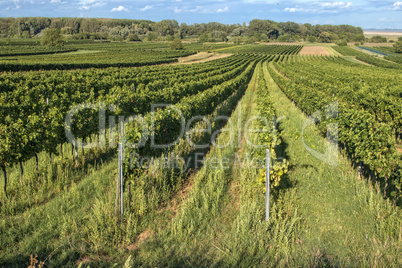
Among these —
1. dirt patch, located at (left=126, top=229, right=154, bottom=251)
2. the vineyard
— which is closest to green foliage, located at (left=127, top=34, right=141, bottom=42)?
the vineyard

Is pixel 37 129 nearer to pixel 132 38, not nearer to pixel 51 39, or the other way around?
pixel 51 39

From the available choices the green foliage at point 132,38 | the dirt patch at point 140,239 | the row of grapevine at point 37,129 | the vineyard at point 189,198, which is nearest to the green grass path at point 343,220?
the vineyard at point 189,198

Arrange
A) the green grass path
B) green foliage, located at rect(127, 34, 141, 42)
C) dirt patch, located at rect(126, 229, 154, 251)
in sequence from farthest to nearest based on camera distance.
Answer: green foliage, located at rect(127, 34, 141, 42), dirt patch, located at rect(126, 229, 154, 251), the green grass path

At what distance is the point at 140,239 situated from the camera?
571 centimetres

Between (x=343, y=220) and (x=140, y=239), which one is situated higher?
(x=343, y=220)

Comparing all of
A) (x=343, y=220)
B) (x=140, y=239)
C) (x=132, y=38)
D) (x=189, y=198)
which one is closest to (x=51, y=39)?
(x=132, y=38)

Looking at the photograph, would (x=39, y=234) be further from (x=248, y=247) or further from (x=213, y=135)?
(x=213, y=135)

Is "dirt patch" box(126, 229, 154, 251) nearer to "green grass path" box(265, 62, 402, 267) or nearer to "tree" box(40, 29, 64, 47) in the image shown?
"green grass path" box(265, 62, 402, 267)

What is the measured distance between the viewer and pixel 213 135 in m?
13.1

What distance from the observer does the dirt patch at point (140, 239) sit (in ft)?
17.9

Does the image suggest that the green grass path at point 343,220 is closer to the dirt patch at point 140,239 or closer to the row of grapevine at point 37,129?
the dirt patch at point 140,239

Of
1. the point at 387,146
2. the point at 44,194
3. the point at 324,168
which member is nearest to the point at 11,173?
the point at 44,194

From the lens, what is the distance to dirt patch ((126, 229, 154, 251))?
17.9ft

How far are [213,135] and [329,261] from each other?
8.54 meters
